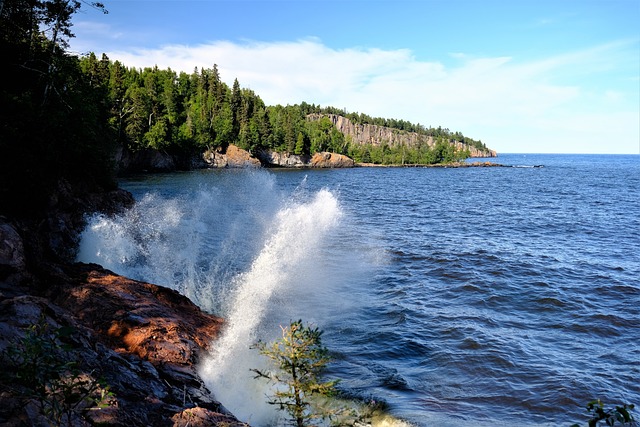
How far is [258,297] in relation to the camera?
1508cm

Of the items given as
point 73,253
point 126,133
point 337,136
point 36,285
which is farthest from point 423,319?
point 337,136

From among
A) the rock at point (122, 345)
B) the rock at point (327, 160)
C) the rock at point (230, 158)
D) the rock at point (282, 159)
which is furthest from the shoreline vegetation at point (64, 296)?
the rock at point (327, 160)

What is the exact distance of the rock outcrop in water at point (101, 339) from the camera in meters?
4.24

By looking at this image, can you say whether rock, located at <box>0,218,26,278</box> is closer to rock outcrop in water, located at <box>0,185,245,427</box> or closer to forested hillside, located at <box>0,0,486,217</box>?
rock outcrop in water, located at <box>0,185,245,427</box>

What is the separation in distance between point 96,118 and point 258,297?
27450mm

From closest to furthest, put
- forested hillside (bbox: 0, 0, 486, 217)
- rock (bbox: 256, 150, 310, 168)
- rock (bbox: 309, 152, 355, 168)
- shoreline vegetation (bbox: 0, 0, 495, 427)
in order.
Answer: shoreline vegetation (bbox: 0, 0, 495, 427), forested hillside (bbox: 0, 0, 486, 217), rock (bbox: 256, 150, 310, 168), rock (bbox: 309, 152, 355, 168)

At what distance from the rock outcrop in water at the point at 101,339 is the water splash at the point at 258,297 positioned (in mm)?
623

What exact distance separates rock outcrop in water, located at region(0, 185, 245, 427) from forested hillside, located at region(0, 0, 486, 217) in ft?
8.17

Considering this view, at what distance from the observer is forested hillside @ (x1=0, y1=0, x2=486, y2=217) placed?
1391 centimetres

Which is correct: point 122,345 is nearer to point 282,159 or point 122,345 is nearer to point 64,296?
point 64,296

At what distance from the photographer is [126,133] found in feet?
242

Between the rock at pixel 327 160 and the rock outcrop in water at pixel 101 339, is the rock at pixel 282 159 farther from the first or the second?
the rock outcrop in water at pixel 101 339

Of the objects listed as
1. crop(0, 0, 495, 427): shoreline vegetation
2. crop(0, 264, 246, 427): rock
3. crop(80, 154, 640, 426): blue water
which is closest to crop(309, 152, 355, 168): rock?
crop(0, 0, 495, 427): shoreline vegetation

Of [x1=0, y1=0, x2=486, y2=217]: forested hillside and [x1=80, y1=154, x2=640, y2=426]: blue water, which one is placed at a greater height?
[x1=0, y1=0, x2=486, y2=217]: forested hillside
